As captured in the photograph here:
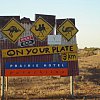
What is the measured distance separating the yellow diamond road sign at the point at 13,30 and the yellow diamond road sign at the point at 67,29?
1839mm

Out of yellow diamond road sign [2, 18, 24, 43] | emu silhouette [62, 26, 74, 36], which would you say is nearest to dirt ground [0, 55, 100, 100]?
yellow diamond road sign [2, 18, 24, 43]

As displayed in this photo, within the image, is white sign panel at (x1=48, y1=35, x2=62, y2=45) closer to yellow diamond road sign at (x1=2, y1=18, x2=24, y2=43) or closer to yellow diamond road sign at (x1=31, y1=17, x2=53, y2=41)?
yellow diamond road sign at (x1=31, y1=17, x2=53, y2=41)

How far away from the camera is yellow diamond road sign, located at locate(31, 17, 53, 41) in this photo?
1812cm

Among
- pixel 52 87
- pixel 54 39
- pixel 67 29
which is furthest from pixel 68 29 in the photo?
pixel 52 87

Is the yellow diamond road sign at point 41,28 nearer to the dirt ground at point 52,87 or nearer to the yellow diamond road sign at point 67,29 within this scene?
the yellow diamond road sign at point 67,29

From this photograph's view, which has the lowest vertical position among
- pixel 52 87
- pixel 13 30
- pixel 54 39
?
pixel 52 87

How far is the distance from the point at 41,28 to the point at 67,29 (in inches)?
49.0

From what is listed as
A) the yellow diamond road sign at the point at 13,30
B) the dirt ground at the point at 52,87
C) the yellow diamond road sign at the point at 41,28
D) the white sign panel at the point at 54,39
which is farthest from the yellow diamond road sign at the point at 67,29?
the dirt ground at the point at 52,87

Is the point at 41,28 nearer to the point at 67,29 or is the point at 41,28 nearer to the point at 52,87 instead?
the point at 67,29

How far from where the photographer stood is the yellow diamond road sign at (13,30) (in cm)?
1805

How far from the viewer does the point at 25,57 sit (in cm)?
1842

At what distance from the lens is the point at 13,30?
18.2 m

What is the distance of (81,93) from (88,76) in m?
6.84

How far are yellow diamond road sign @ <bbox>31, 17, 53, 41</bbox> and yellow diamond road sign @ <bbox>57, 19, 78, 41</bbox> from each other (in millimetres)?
508
